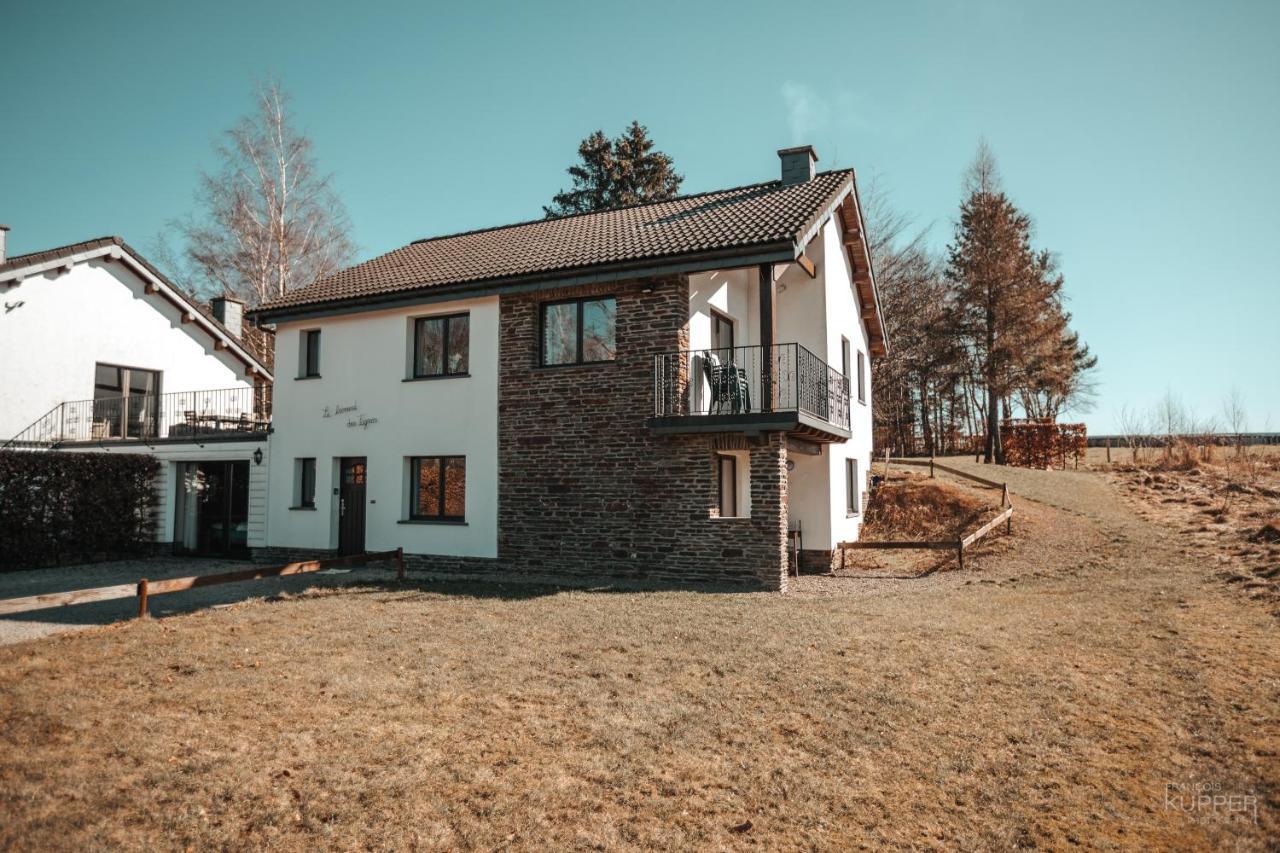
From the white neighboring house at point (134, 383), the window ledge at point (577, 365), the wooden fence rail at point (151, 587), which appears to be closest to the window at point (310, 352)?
the white neighboring house at point (134, 383)

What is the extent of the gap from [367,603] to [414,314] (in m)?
6.84

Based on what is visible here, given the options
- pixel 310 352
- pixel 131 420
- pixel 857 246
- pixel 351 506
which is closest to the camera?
pixel 351 506

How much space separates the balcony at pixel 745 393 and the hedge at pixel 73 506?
13.5m

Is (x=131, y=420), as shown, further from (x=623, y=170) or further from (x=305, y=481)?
(x=623, y=170)

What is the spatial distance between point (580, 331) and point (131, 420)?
16058 mm

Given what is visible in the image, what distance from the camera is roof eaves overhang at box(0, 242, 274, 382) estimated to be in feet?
65.7

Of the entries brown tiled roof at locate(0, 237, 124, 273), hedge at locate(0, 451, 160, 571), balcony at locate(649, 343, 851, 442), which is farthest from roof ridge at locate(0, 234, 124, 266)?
balcony at locate(649, 343, 851, 442)

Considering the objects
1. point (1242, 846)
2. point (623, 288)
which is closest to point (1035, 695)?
point (1242, 846)

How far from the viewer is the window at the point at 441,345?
15.3 m

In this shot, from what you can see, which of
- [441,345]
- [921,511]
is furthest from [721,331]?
[921,511]

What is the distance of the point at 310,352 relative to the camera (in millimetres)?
17062

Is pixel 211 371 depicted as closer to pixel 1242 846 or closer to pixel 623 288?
pixel 623 288

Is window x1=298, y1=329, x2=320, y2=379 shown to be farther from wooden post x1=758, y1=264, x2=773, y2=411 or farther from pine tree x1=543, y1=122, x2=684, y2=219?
pine tree x1=543, y1=122, x2=684, y2=219

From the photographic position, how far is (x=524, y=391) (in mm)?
14312
